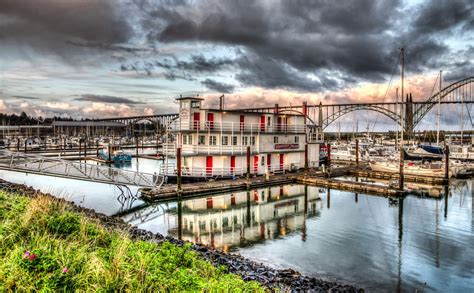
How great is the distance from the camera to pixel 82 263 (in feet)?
25.5

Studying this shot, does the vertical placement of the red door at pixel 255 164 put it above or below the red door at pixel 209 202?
above

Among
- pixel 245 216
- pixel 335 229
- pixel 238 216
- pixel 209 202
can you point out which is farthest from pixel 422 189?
pixel 209 202

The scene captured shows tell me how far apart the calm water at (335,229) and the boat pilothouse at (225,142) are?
4051 mm

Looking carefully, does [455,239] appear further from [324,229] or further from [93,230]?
[93,230]

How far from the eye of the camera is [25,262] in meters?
7.07

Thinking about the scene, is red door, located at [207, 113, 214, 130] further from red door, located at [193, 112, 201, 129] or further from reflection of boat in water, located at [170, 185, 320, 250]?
reflection of boat in water, located at [170, 185, 320, 250]

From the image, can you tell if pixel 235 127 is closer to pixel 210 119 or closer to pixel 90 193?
pixel 210 119

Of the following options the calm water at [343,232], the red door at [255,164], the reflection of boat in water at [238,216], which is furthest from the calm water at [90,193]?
the red door at [255,164]

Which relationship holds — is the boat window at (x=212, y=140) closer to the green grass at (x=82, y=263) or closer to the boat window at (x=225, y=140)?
the boat window at (x=225, y=140)

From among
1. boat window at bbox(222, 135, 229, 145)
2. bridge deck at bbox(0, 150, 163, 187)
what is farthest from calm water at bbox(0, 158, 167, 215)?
boat window at bbox(222, 135, 229, 145)

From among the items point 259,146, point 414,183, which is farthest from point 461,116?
point 259,146

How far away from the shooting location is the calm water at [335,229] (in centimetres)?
1430

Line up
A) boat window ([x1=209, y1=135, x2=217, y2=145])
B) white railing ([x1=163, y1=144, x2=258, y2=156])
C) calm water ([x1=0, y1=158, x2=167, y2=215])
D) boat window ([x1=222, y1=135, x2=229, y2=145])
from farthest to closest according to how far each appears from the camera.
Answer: boat window ([x1=222, y1=135, x2=229, y2=145]), boat window ([x1=209, y1=135, x2=217, y2=145]), white railing ([x1=163, y1=144, x2=258, y2=156]), calm water ([x1=0, y1=158, x2=167, y2=215])

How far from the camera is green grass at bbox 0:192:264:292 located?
6902mm
